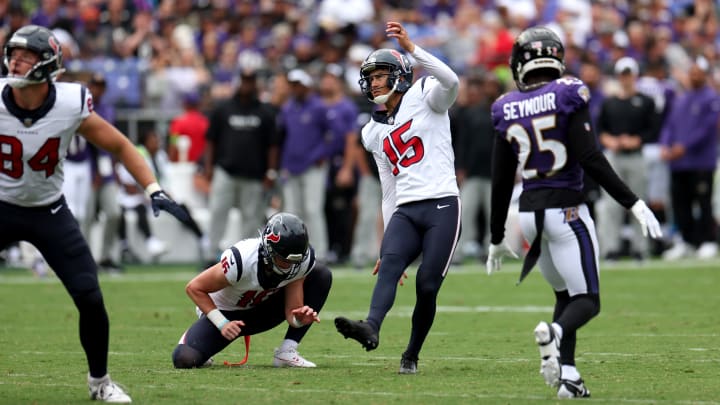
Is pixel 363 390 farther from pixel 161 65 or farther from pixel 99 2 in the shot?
pixel 99 2

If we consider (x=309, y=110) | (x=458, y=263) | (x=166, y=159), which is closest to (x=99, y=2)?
(x=166, y=159)

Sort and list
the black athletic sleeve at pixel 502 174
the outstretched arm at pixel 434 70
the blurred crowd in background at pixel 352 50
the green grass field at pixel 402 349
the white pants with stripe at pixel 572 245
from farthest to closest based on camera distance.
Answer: the blurred crowd in background at pixel 352 50
the outstretched arm at pixel 434 70
the black athletic sleeve at pixel 502 174
the green grass field at pixel 402 349
the white pants with stripe at pixel 572 245

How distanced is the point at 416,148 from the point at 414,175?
6.8 inches

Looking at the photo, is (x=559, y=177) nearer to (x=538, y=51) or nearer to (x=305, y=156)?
(x=538, y=51)

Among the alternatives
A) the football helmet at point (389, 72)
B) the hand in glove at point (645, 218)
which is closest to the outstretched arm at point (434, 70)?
the football helmet at point (389, 72)

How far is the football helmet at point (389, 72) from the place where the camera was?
8.02 m

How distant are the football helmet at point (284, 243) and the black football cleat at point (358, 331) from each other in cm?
72

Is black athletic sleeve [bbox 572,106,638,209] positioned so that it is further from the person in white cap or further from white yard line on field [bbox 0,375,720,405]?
the person in white cap

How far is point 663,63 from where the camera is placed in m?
20.8

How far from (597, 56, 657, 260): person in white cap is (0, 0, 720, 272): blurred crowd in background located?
0.09 metres

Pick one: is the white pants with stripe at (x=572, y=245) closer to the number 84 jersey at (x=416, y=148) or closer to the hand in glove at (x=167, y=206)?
the number 84 jersey at (x=416, y=148)

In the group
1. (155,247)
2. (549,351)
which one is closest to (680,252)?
(155,247)

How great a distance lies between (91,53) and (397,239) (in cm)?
1308

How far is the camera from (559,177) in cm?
675
